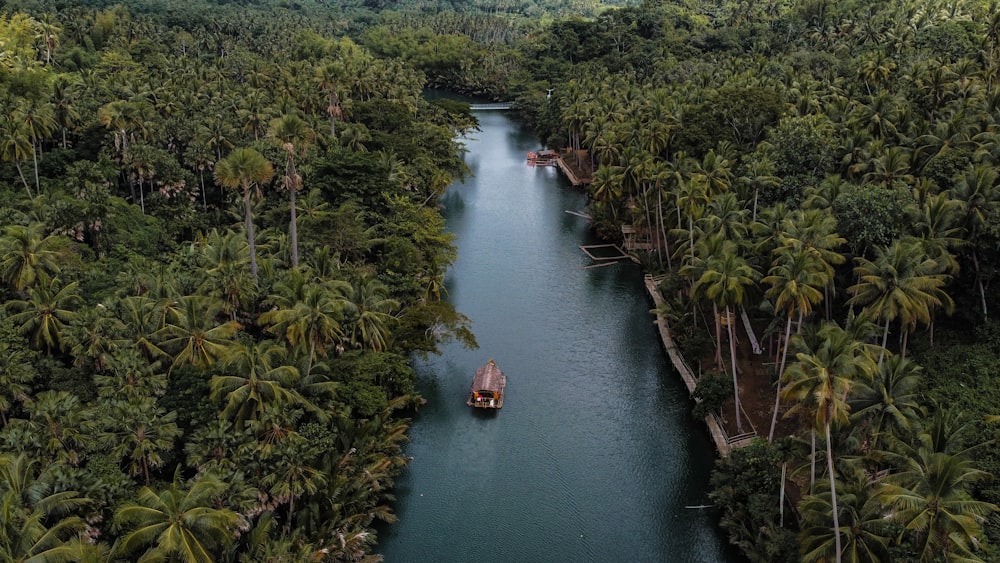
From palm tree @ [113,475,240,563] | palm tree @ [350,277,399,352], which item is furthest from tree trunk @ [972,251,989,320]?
palm tree @ [113,475,240,563]

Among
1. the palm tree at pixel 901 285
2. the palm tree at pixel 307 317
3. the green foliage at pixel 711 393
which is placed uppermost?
the palm tree at pixel 901 285

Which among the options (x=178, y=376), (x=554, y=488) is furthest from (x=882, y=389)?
(x=178, y=376)

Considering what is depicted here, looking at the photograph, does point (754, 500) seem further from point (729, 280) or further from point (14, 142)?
point (14, 142)

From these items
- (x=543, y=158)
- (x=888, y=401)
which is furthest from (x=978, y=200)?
(x=543, y=158)

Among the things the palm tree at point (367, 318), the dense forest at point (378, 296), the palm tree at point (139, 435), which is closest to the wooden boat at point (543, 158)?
the dense forest at point (378, 296)

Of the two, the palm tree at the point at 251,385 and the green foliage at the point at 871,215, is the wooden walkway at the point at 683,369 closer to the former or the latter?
the green foliage at the point at 871,215

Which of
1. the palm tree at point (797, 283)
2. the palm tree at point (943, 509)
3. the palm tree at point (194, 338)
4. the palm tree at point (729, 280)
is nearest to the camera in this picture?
the palm tree at point (943, 509)
